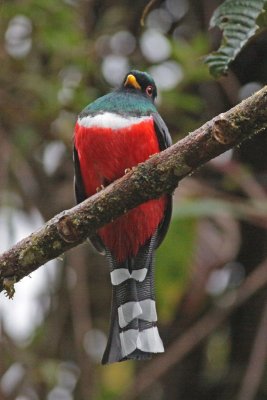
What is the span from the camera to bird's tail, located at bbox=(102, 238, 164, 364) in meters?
Answer: 3.34

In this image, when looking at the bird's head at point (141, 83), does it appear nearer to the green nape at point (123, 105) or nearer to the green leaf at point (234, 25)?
the green nape at point (123, 105)

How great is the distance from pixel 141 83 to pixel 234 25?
1.07 metres

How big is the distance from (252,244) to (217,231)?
240 millimetres

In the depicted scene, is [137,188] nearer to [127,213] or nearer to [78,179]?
[127,213]

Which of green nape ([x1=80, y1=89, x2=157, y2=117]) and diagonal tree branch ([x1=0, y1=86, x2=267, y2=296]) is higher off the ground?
green nape ([x1=80, y1=89, x2=157, y2=117])

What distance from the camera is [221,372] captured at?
5332 millimetres

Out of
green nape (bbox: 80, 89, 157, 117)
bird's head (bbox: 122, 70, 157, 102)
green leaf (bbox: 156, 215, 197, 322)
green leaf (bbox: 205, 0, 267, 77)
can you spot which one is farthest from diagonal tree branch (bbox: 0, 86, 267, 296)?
green leaf (bbox: 156, 215, 197, 322)

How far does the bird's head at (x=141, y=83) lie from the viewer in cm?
391

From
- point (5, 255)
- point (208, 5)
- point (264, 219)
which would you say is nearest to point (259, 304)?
point (264, 219)

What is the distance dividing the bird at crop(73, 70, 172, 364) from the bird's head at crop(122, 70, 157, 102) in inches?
6.9

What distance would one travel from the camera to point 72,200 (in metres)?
5.50

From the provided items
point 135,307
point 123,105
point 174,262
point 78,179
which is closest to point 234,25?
point 123,105

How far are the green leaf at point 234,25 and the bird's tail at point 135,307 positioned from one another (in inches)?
39.6

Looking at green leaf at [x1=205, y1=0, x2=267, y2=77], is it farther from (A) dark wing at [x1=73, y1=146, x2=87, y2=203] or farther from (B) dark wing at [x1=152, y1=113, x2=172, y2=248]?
(A) dark wing at [x1=73, y1=146, x2=87, y2=203]
